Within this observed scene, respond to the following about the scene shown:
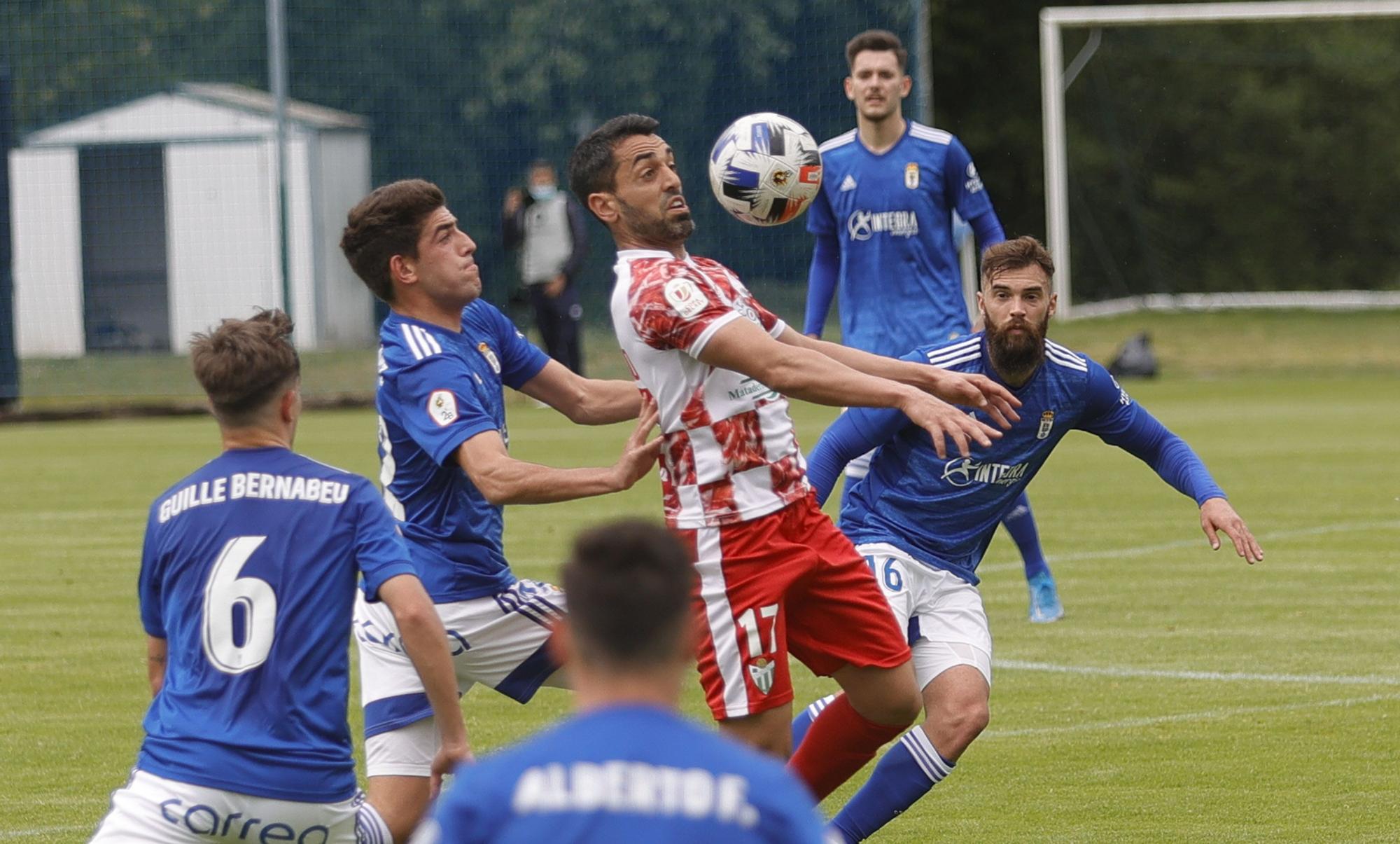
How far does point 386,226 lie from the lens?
511cm

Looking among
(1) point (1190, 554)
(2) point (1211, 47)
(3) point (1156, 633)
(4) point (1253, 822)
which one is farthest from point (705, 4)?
(4) point (1253, 822)

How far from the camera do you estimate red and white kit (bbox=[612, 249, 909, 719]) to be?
498 cm

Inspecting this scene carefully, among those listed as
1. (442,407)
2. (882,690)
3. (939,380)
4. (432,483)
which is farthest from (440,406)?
(882,690)

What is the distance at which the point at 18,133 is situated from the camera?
2567 cm

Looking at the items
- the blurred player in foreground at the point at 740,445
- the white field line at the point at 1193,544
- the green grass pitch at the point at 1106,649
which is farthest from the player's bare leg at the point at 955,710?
the white field line at the point at 1193,544

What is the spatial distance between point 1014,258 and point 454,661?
203 cm

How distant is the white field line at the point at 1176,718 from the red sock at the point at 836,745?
→ 5.56 feet

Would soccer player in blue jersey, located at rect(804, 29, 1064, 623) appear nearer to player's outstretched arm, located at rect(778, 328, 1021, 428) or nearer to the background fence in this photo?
player's outstretched arm, located at rect(778, 328, 1021, 428)

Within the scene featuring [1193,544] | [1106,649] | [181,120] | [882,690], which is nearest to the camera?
[882,690]

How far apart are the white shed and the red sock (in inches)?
747

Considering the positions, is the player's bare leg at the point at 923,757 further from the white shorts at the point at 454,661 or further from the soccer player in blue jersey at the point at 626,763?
the soccer player in blue jersey at the point at 626,763

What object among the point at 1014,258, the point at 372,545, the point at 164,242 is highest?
the point at 164,242

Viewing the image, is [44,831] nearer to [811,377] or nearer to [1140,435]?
[811,377]

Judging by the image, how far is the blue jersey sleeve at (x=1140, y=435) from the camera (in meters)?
5.91
